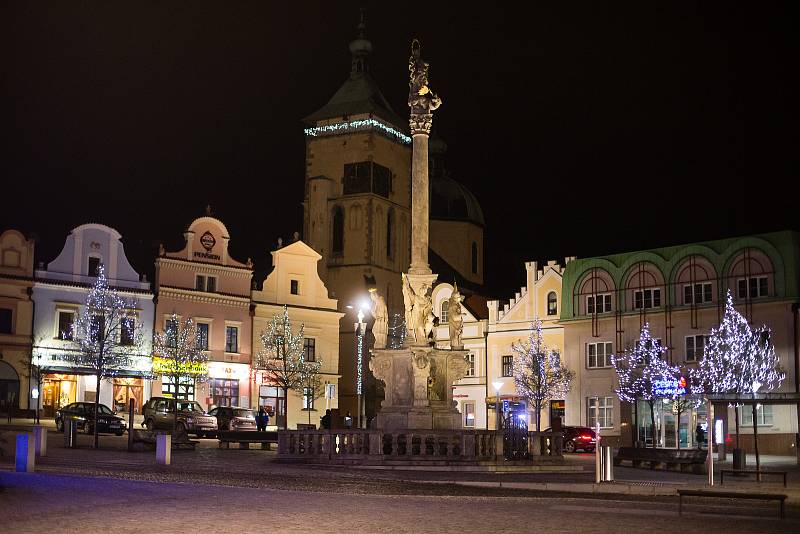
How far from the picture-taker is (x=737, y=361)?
51.5 metres

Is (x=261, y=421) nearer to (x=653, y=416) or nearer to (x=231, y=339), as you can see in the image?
(x=231, y=339)

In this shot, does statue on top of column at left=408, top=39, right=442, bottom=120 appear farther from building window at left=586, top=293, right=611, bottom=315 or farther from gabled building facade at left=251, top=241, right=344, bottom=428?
gabled building facade at left=251, top=241, right=344, bottom=428

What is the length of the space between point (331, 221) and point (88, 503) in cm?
6499

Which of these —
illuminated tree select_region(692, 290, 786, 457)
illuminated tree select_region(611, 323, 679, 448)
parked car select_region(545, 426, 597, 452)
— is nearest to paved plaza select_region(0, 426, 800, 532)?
parked car select_region(545, 426, 597, 452)

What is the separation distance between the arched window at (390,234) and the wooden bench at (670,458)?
49.5m

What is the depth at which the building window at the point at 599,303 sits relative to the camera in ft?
200

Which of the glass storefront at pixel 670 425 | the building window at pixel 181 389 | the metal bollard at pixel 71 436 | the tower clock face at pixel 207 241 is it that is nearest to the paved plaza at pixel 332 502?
the metal bollard at pixel 71 436

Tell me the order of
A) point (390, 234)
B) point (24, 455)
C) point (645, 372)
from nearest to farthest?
point (24, 455), point (645, 372), point (390, 234)

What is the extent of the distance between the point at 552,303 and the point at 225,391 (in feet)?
63.8

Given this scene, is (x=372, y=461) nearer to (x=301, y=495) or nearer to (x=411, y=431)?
(x=411, y=431)

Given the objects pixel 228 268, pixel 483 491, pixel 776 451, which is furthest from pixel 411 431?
pixel 228 268

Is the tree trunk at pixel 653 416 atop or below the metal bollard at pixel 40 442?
atop

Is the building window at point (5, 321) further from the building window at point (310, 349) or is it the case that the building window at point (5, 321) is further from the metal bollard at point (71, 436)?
the metal bollard at point (71, 436)

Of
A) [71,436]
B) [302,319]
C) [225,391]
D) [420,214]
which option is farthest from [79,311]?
[420,214]
